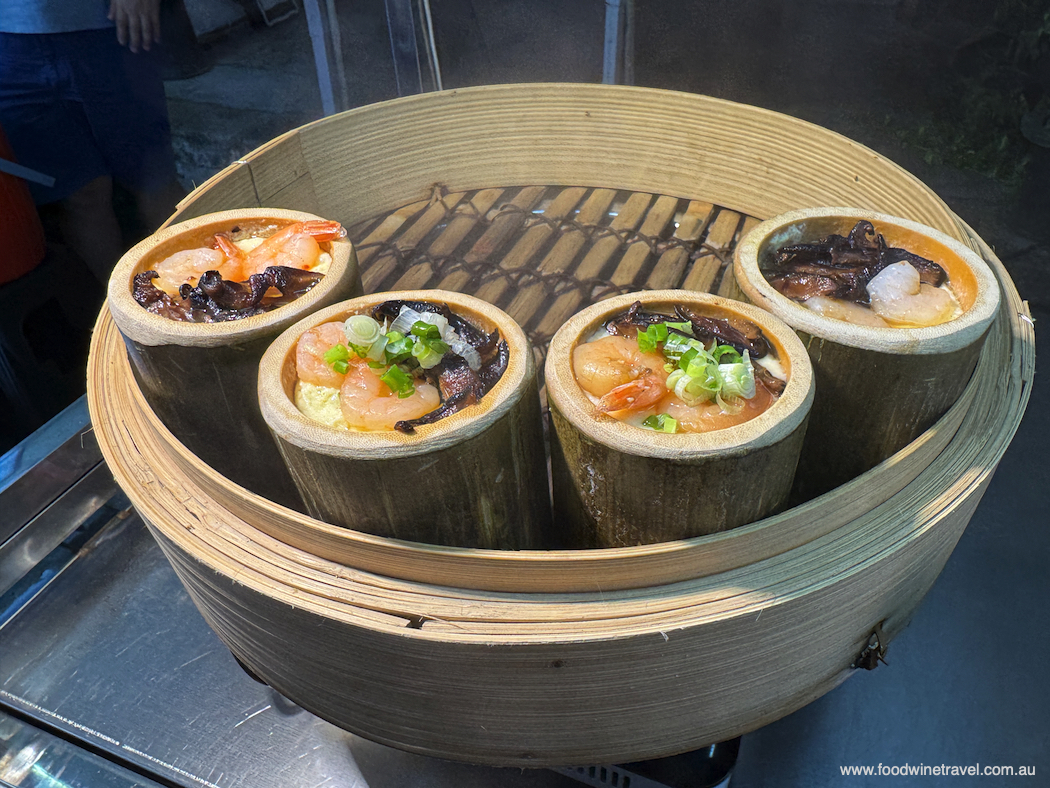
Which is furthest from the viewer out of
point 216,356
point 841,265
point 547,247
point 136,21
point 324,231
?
point 547,247

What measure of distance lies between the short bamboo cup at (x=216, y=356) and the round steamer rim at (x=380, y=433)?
0.47 feet

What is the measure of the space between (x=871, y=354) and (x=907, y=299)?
23 centimetres

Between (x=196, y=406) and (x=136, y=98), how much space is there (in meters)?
1.62

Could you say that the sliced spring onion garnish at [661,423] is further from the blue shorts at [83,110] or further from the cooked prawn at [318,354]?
the blue shorts at [83,110]

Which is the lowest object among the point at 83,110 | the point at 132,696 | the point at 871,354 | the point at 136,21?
the point at 132,696

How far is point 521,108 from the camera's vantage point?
2.62m

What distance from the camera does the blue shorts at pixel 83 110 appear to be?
2396 millimetres

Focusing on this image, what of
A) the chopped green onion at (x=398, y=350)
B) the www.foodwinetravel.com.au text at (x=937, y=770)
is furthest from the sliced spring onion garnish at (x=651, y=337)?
the www.foodwinetravel.com.au text at (x=937, y=770)

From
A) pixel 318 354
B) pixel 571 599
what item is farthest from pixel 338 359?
pixel 571 599

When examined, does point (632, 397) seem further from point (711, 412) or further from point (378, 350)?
point (378, 350)

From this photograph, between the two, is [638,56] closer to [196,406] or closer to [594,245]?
[594,245]

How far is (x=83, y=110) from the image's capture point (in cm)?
263

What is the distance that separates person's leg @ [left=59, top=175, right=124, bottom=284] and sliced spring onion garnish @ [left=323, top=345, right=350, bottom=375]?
2.10 m

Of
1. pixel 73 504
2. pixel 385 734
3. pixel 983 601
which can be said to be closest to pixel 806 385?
pixel 385 734
